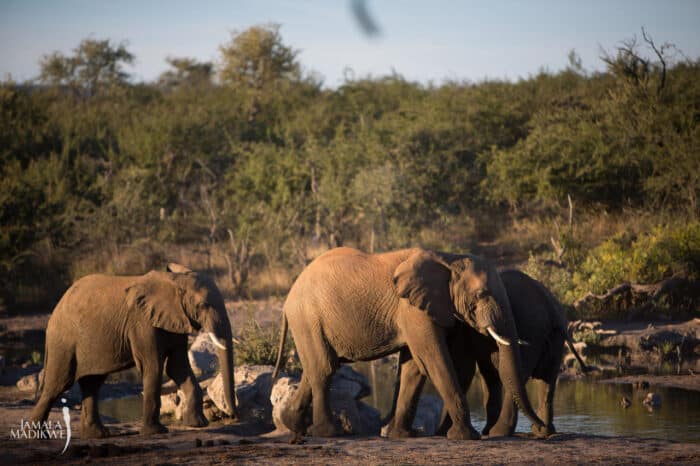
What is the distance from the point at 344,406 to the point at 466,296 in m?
1.97

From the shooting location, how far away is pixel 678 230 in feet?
62.3

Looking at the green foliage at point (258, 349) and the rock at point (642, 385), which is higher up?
the green foliage at point (258, 349)

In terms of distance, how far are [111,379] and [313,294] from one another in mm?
6080

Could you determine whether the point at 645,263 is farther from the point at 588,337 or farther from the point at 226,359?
the point at 226,359

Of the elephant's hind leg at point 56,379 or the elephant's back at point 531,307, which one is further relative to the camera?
the elephant's hind leg at point 56,379

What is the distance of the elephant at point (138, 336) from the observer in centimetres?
1010

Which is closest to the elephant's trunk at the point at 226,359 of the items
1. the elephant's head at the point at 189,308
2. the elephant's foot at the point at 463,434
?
the elephant's head at the point at 189,308

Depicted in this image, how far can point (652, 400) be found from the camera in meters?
12.1

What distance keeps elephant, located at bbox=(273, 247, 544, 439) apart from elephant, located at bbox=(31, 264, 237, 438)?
86 cm

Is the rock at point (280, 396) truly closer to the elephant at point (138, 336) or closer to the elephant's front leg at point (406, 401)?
the elephant at point (138, 336)

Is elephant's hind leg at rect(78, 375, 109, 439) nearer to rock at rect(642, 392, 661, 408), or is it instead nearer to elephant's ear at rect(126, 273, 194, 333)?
elephant's ear at rect(126, 273, 194, 333)

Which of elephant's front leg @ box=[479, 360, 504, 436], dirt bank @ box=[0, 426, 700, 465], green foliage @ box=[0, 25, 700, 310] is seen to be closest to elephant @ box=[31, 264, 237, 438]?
dirt bank @ box=[0, 426, 700, 465]

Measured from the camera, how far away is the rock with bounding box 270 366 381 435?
10.3 m

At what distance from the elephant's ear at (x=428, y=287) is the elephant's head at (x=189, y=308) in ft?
6.36
